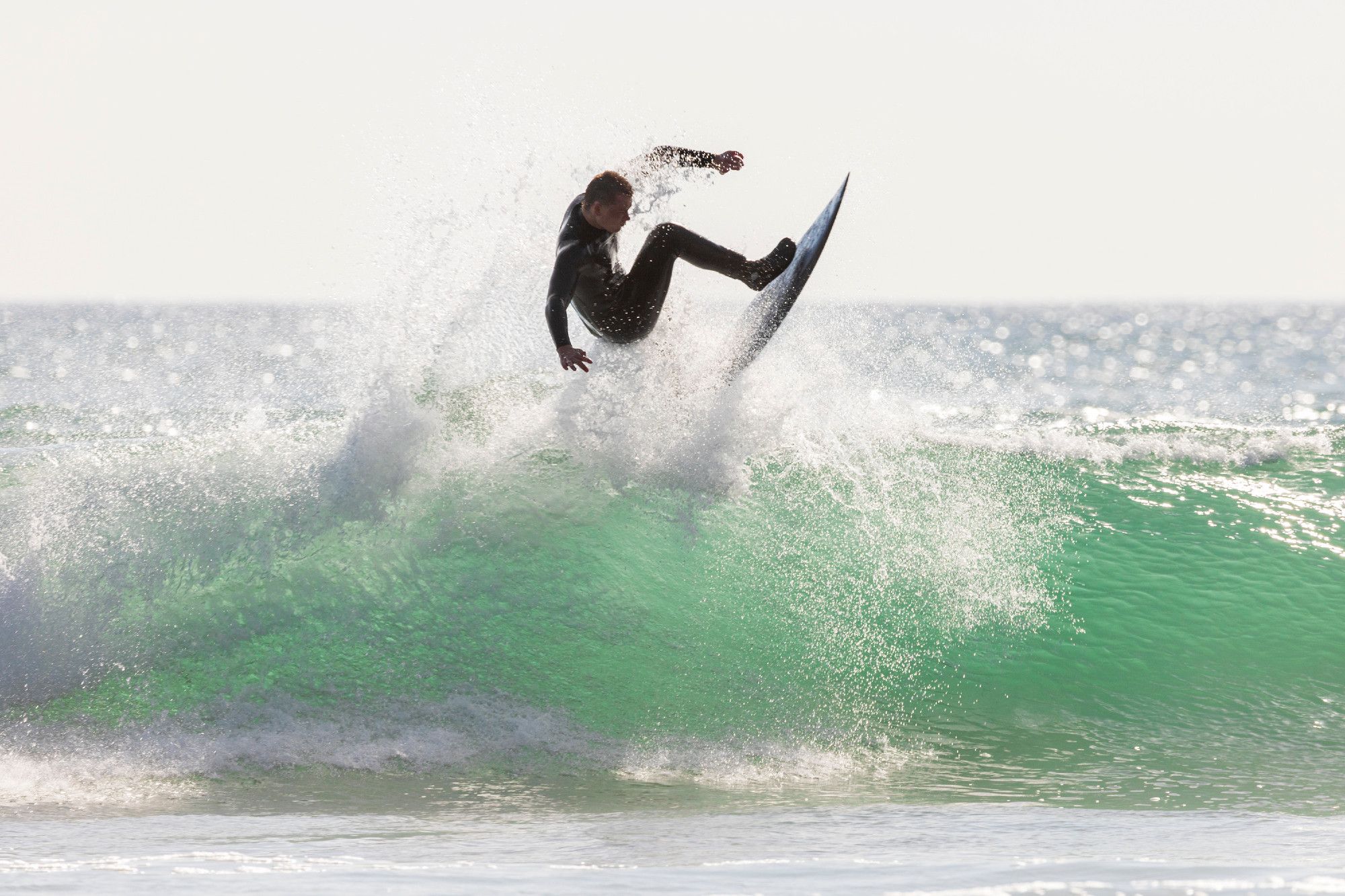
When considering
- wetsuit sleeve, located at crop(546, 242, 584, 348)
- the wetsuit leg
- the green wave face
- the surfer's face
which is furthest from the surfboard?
wetsuit sleeve, located at crop(546, 242, 584, 348)

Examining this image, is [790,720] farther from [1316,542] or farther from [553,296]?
[1316,542]

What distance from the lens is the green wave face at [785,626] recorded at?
5070 mm

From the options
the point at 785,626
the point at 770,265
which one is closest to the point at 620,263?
the point at 770,265

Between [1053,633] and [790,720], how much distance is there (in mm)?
1810

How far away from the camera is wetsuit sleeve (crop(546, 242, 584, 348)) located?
5.69 metres

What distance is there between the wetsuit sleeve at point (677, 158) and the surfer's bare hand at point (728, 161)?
0.03 m

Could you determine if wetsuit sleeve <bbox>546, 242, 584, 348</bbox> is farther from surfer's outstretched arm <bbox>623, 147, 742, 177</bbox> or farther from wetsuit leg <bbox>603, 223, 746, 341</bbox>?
surfer's outstretched arm <bbox>623, 147, 742, 177</bbox>

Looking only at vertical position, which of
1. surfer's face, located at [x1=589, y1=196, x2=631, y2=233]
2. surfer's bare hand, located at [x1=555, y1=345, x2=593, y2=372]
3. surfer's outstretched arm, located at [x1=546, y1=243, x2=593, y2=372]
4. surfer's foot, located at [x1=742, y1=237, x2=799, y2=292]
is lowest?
surfer's bare hand, located at [x1=555, y1=345, x2=593, y2=372]

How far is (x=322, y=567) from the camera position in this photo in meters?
6.07

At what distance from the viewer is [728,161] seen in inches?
242

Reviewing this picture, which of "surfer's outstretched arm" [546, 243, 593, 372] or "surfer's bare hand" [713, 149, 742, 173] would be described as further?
"surfer's bare hand" [713, 149, 742, 173]

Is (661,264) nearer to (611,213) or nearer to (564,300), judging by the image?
(611,213)

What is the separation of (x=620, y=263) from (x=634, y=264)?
156mm

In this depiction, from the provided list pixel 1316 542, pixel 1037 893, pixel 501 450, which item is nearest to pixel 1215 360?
pixel 1316 542
